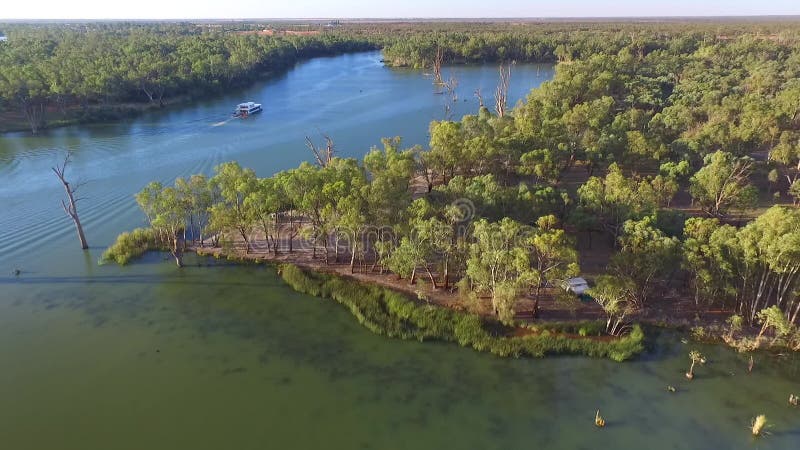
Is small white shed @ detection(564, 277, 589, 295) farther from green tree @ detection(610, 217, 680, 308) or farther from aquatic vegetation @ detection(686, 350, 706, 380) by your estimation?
aquatic vegetation @ detection(686, 350, 706, 380)

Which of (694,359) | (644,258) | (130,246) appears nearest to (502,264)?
(644,258)

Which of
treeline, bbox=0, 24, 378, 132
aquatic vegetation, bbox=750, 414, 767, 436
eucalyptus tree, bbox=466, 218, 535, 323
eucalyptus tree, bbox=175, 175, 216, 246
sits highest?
treeline, bbox=0, 24, 378, 132

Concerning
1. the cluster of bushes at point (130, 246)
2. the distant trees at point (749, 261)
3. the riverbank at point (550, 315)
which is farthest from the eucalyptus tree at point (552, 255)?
the cluster of bushes at point (130, 246)

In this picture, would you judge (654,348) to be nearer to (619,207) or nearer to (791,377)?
(791,377)

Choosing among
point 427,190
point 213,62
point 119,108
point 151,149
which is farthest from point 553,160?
point 213,62

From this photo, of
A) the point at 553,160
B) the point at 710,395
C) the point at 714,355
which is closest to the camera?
the point at 710,395

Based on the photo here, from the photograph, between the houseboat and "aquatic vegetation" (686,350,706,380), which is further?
the houseboat

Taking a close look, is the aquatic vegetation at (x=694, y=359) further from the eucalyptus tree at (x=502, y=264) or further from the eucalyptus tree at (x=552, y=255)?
the eucalyptus tree at (x=502, y=264)

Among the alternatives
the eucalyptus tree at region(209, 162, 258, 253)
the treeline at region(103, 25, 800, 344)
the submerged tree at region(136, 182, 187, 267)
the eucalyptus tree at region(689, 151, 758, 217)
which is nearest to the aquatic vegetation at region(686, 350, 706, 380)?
the treeline at region(103, 25, 800, 344)
